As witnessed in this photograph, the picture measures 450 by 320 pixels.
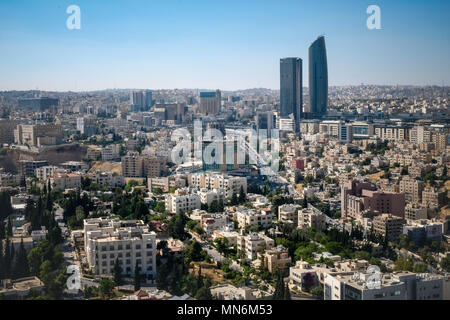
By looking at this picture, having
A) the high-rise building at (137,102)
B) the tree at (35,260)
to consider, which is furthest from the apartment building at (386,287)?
the high-rise building at (137,102)

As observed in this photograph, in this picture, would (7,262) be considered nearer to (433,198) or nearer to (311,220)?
(311,220)

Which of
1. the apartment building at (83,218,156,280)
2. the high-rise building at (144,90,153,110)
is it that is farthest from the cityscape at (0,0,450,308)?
the high-rise building at (144,90,153,110)

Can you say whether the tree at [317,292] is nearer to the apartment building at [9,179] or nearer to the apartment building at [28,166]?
the apartment building at [9,179]

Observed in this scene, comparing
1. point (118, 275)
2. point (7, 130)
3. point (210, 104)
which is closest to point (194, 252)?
point (118, 275)

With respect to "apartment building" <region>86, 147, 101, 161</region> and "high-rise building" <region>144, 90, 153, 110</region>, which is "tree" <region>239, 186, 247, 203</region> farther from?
"high-rise building" <region>144, 90, 153, 110</region>

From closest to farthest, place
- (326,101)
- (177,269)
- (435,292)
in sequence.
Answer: (435,292) < (177,269) < (326,101)

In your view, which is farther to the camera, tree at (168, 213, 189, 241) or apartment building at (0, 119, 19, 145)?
apartment building at (0, 119, 19, 145)

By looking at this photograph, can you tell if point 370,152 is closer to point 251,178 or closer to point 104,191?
point 251,178
